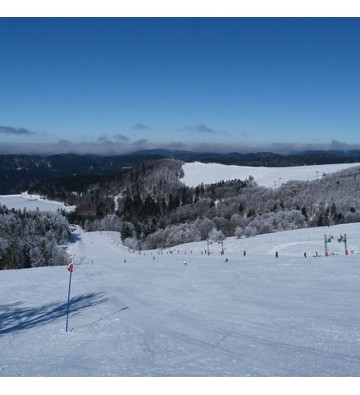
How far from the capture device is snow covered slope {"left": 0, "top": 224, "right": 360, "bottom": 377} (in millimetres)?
10453

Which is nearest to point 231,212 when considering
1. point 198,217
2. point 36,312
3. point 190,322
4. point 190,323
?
point 198,217

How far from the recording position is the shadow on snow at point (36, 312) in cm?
1647

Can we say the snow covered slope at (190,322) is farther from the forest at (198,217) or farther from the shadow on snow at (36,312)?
the forest at (198,217)

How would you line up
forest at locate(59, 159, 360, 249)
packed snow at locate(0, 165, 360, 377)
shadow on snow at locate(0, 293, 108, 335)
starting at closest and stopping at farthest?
packed snow at locate(0, 165, 360, 377) < shadow on snow at locate(0, 293, 108, 335) < forest at locate(59, 159, 360, 249)

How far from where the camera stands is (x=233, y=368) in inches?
393

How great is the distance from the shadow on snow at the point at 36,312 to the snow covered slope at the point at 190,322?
0.18 ft

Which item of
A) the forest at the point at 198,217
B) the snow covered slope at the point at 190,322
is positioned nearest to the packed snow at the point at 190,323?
the snow covered slope at the point at 190,322

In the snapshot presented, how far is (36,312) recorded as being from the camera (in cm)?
1853

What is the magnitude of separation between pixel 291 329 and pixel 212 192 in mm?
157872

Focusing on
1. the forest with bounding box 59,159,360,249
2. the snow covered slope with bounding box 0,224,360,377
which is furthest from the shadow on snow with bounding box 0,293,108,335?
the forest with bounding box 59,159,360,249

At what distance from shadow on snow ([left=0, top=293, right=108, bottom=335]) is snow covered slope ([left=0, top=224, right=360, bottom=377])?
0.18 ft

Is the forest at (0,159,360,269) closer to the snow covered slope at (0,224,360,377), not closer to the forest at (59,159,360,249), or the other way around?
the forest at (59,159,360,249)

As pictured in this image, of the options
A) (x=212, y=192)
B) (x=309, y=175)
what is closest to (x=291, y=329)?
Answer: (x=212, y=192)

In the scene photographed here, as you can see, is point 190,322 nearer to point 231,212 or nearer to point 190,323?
point 190,323
